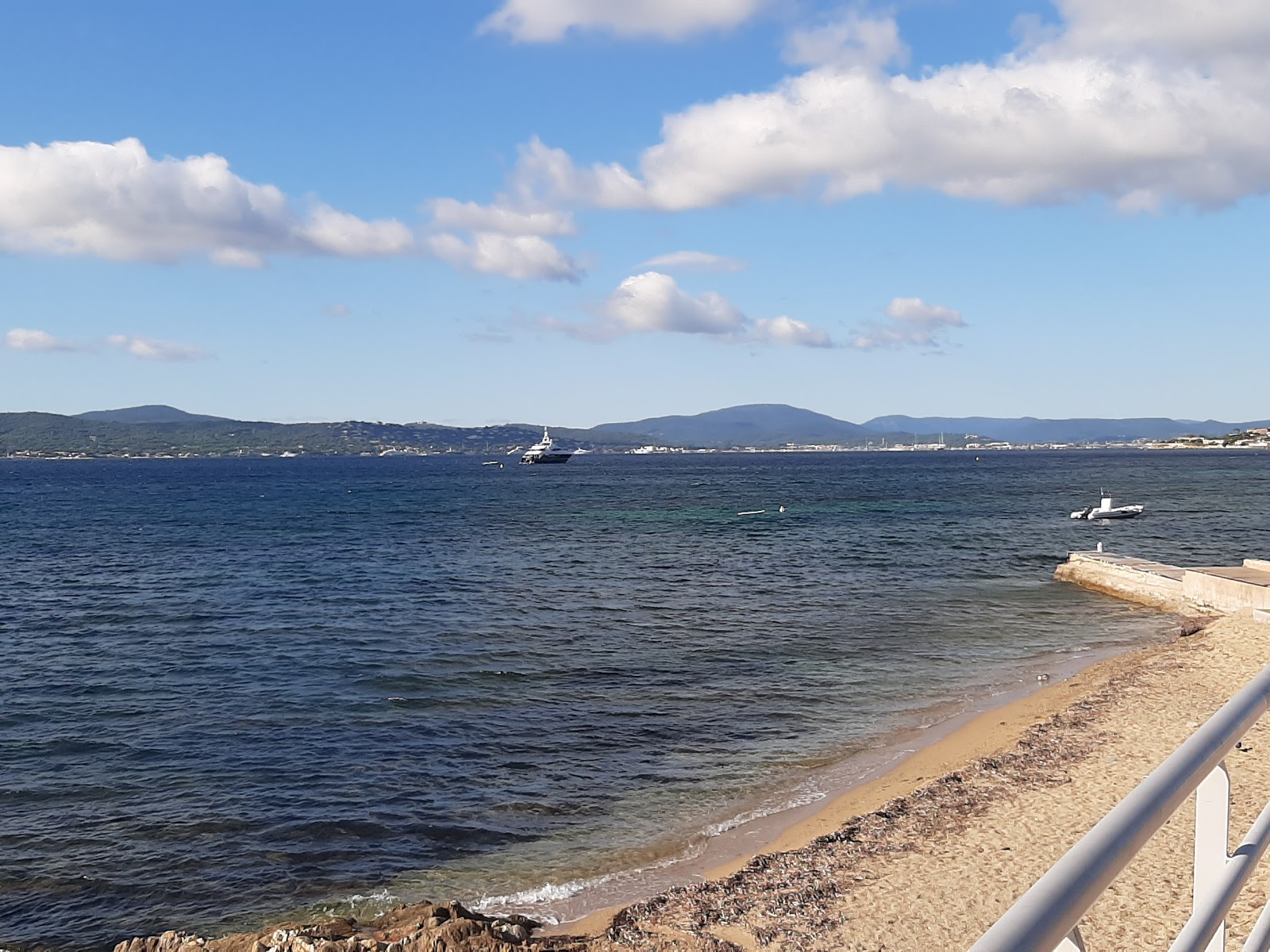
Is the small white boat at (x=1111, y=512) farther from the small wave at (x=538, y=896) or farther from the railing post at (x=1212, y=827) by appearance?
the railing post at (x=1212, y=827)

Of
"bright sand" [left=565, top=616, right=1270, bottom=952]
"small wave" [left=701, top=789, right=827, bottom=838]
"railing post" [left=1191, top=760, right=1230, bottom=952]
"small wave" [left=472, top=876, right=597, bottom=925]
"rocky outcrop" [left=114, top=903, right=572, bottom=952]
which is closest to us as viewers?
"railing post" [left=1191, top=760, right=1230, bottom=952]

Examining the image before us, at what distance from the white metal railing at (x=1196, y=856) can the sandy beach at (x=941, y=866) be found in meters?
8.41

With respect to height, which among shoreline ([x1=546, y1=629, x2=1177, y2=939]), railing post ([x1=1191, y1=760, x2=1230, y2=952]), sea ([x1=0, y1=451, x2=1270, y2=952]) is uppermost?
railing post ([x1=1191, y1=760, x2=1230, y2=952])

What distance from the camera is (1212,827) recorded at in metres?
2.29

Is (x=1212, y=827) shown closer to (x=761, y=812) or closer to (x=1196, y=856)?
(x=1196, y=856)

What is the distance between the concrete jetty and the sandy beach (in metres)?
13.1

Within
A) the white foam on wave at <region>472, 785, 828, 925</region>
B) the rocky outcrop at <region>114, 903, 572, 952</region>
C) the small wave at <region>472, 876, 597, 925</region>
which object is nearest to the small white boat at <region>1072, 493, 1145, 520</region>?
the white foam on wave at <region>472, 785, 828, 925</region>

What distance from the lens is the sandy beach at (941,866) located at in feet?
33.1

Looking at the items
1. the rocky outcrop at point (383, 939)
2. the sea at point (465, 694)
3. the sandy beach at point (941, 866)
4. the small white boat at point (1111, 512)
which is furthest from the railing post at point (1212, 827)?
the small white boat at point (1111, 512)

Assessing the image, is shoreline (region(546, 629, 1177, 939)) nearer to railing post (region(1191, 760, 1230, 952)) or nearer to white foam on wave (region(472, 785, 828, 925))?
white foam on wave (region(472, 785, 828, 925))

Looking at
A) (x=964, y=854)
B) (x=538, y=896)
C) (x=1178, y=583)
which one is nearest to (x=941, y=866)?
(x=964, y=854)

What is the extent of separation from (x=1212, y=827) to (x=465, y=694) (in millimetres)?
21973

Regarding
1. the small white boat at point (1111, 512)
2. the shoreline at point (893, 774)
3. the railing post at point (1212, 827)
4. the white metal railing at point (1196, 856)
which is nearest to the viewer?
the white metal railing at point (1196, 856)

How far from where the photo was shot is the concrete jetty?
30016 millimetres
